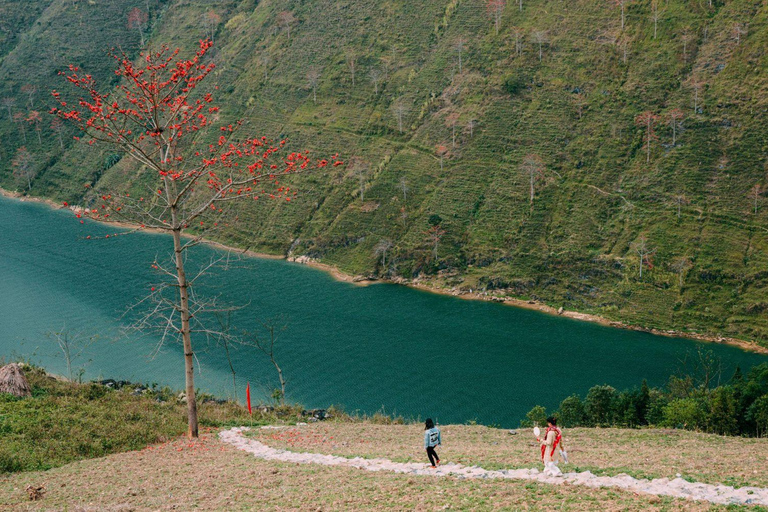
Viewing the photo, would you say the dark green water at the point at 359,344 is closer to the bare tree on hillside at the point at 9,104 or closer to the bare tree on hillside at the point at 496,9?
the bare tree on hillside at the point at 496,9

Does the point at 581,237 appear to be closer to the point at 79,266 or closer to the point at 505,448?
the point at 505,448

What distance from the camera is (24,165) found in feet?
463

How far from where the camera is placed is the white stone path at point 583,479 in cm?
1800

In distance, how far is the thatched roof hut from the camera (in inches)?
1278

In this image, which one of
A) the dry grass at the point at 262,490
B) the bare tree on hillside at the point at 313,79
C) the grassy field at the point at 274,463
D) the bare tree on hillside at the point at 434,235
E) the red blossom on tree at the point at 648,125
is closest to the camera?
the dry grass at the point at 262,490

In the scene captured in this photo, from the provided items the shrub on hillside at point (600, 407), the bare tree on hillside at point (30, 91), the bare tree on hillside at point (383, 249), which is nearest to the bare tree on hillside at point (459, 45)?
the bare tree on hillside at point (383, 249)

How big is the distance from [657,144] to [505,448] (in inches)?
3008

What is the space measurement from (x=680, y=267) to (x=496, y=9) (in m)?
59.8

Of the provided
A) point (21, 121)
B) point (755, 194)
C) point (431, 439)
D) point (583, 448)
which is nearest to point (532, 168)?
point (755, 194)

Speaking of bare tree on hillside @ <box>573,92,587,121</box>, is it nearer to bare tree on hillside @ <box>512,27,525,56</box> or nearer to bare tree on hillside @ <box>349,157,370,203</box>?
bare tree on hillside @ <box>512,27,525,56</box>

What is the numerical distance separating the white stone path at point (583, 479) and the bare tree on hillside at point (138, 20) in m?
158

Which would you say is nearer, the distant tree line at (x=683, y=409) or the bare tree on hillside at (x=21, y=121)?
the distant tree line at (x=683, y=409)

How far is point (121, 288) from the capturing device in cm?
9044

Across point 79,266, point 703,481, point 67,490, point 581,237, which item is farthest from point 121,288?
point 703,481
